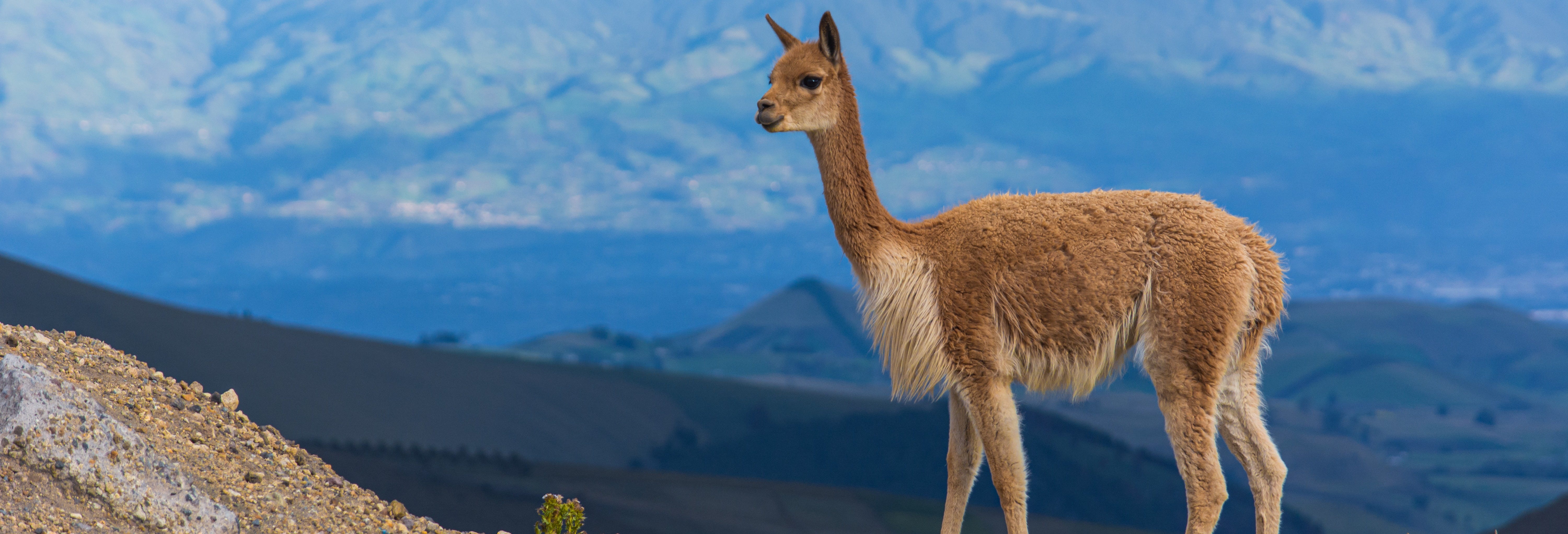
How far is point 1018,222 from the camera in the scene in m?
9.91

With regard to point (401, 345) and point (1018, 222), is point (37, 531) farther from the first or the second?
point (401, 345)

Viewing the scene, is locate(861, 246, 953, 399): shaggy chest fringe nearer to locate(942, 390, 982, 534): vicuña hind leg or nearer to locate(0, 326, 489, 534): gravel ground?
locate(942, 390, 982, 534): vicuña hind leg

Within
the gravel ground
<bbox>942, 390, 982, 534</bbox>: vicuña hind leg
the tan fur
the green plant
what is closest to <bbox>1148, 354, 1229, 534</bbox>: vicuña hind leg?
the tan fur

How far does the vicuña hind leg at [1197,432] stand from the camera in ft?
31.2

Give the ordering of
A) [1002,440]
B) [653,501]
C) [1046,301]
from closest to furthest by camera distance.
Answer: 1. [1002,440]
2. [1046,301]
3. [653,501]

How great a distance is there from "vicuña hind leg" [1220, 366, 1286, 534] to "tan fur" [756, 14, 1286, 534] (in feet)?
0.04

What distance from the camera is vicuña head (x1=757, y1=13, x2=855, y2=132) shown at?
9695 mm

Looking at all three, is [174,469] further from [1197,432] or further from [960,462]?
[1197,432]

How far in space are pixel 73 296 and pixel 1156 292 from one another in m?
32.3

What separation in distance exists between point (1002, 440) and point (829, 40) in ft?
12.1

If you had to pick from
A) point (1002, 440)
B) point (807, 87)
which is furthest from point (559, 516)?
point (807, 87)

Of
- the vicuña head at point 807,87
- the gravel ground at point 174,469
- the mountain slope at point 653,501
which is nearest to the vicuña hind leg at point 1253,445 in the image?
the vicuña head at point 807,87

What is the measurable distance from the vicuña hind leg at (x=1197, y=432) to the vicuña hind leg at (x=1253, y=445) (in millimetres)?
584

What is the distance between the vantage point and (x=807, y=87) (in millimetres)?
9828
